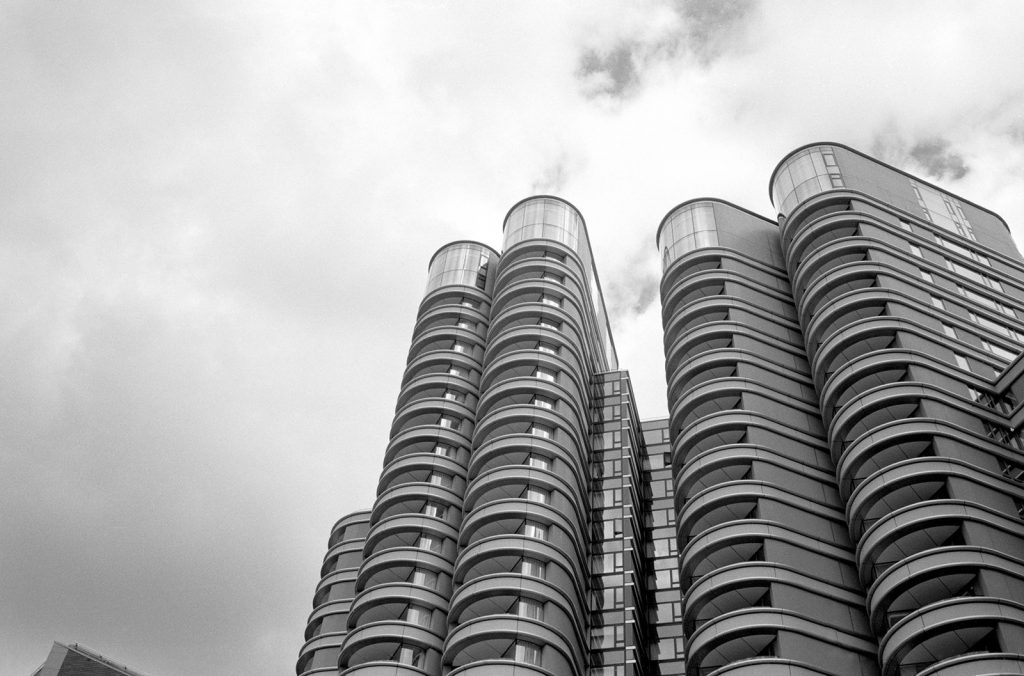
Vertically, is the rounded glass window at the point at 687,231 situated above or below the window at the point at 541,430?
above

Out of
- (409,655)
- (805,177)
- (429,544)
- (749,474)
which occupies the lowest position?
(409,655)

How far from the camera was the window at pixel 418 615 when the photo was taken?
6800 cm

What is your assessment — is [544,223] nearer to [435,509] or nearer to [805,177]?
[805,177]

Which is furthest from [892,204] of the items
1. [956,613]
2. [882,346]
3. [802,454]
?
[956,613]

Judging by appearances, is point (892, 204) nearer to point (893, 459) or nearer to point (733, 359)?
point (733, 359)

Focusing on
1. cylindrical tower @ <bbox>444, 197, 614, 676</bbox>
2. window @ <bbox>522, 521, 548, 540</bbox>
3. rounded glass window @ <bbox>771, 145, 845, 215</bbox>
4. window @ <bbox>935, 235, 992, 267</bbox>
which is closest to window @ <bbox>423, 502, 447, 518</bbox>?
cylindrical tower @ <bbox>444, 197, 614, 676</bbox>

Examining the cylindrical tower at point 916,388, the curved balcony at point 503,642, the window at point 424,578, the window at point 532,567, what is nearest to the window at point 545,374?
the window at point 532,567

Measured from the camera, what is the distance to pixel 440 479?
7781 cm

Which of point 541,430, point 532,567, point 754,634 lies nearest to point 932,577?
point 754,634

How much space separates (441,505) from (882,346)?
1316 inches

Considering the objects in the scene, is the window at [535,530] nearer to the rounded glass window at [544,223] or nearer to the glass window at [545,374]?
the glass window at [545,374]

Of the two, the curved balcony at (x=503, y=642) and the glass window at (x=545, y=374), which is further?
the glass window at (x=545, y=374)

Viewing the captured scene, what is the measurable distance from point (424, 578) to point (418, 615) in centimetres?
307

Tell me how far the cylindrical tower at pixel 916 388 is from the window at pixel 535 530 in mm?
19949
